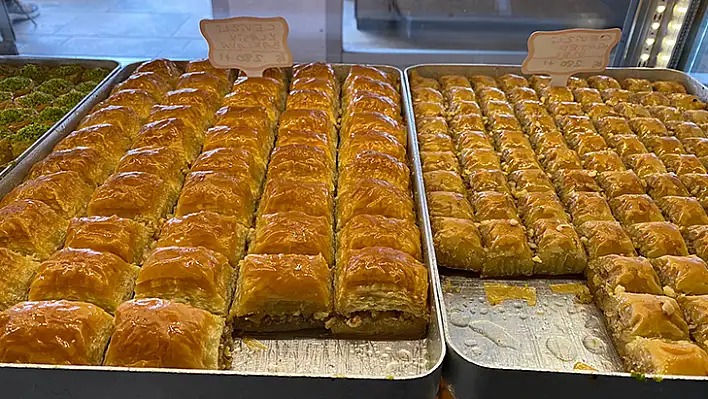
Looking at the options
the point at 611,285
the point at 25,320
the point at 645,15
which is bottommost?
the point at 611,285

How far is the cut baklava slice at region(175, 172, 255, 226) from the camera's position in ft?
8.56

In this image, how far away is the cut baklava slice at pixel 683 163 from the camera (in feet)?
10.2

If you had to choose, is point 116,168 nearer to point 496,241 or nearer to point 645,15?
point 496,241

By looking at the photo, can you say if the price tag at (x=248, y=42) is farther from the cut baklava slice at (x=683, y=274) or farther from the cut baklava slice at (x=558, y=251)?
the cut baklava slice at (x=683, y=274)

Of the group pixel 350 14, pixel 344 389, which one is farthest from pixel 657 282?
pixel 350 14

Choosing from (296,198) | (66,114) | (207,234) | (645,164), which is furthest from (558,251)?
(66,114)

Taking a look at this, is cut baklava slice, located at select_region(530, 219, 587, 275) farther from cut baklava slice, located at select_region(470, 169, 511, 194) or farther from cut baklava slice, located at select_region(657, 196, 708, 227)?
cut baklava slice, located at select_region(657, 196, 708, 227)

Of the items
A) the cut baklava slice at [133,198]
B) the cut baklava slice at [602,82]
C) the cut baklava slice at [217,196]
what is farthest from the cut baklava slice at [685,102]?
the cut baklava slice at [133,198]

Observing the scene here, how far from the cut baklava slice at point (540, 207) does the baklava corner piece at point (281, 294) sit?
3.89ft

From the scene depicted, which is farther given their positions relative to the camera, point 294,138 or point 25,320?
point 294,138

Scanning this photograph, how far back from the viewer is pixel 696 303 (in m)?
2.28

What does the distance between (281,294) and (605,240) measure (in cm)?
163

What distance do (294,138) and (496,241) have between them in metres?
1.36

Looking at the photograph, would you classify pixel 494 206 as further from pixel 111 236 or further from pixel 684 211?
pixel 111 236
